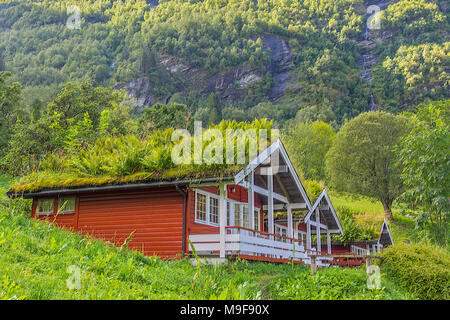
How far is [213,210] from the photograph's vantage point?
683 inches

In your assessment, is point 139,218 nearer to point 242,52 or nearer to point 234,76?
point 234,76

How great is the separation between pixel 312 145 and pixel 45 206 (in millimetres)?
54736

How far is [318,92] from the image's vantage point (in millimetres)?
118562

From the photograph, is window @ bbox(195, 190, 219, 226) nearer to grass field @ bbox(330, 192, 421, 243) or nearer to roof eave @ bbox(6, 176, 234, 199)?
roof eave @ bbox(6, 176, 234, 199)

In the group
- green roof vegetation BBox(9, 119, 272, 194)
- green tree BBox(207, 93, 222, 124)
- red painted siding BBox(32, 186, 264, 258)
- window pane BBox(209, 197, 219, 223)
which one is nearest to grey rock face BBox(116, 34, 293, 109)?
green tree BBox(207, 93, 222, 124)

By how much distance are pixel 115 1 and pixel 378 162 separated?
515ft

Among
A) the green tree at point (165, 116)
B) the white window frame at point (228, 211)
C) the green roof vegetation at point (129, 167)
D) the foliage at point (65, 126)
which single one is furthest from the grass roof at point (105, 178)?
the green tree at point (165, 116)

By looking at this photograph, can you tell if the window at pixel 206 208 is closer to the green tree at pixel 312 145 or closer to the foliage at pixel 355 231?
the foliage at pixel 355 231

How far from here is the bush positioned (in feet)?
39.1

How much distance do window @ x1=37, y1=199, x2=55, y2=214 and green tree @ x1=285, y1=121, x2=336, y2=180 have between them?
49.1m

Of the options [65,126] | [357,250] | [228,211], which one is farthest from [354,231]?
[65,126]

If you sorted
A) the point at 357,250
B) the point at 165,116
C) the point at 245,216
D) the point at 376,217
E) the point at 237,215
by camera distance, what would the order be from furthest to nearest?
the point at 165,116 → the point at 357,250 → the point at 376,217 → the point at 245,216 → the point at 237,215
